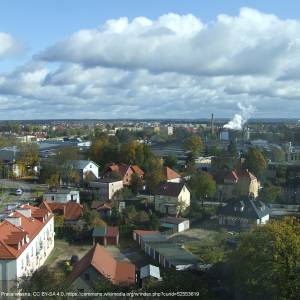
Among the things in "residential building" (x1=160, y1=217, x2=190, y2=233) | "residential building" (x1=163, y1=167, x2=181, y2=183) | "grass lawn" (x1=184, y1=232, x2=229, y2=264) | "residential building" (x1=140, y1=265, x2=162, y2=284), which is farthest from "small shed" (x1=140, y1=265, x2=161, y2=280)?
"residential building" (x1=163, y1=167, x2=181, y2=183)

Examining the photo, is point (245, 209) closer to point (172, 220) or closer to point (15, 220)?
point (172, 220)

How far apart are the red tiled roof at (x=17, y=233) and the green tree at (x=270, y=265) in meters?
7.41

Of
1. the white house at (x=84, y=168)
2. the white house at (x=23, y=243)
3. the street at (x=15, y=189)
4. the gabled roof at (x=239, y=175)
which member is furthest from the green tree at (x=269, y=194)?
the street at (x=15, y=189)

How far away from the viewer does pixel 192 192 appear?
31.8 meters

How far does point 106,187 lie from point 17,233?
53.1ft

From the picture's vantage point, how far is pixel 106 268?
→ 16094mm

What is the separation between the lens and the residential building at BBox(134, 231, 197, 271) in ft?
60.6

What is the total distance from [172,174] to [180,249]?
15232mm

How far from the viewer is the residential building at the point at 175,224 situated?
2603 centimetres

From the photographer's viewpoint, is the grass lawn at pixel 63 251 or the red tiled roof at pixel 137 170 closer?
the grass lawn at pixel 63 251

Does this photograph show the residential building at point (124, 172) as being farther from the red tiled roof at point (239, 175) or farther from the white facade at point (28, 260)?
the white facade at point (28, 260)

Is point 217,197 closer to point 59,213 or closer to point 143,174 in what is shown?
point 143,174

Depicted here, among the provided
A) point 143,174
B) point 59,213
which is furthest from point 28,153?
point 59,213

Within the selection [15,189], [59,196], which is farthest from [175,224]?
[15,189]
